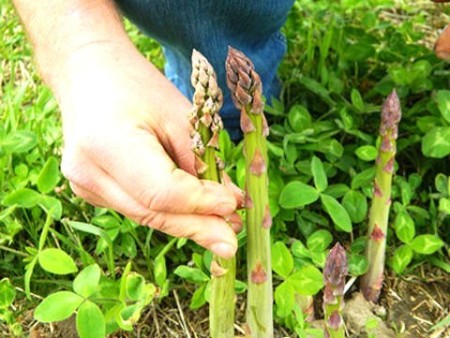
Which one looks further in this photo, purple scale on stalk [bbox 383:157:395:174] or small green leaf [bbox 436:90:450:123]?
small green leaf [bbox 436:90:450:123]

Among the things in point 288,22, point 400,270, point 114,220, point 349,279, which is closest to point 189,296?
point 114,220

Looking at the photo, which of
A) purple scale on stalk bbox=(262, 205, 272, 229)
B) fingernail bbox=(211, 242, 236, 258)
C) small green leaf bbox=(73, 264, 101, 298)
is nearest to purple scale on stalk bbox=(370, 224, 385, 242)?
purple scale on stalk bbox=(262, 205, 272, 229)

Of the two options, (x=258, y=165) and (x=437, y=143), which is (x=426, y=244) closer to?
(x=437, y=143)

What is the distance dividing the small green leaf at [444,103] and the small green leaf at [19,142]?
95cm

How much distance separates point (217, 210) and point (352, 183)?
1.85ft

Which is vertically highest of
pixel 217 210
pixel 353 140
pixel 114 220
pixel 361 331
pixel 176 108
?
pixel 176 108

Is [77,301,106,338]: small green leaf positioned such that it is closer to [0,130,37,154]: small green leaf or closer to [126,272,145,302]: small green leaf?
[126,272,145,302]: small green leaf

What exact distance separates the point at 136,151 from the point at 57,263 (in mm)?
379

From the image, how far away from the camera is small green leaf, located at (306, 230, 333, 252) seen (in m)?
1.59

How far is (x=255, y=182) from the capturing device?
4.13ft

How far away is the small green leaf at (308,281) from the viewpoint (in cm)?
142

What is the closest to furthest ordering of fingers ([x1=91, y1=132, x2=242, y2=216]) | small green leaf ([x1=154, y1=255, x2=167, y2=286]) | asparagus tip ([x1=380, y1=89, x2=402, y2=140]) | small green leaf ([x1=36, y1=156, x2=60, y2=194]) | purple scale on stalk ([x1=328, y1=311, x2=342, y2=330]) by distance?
1. fingers ([x1=91, y1=132, x2=242, y2=216])
2. purple scale on stalk ([x1=328, y1=311, x2=342, y2=330])
3. asparagus tip ([x1=380, y1=89, x2=402, y2=140])
4. small green leaf ([x1=154, y1=255, x2=167, y2=286])
5. small green leaf ([x1=36, y1=156, x2=60, y2=194])

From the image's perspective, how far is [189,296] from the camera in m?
1.67

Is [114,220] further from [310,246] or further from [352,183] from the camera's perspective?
[352,183]
